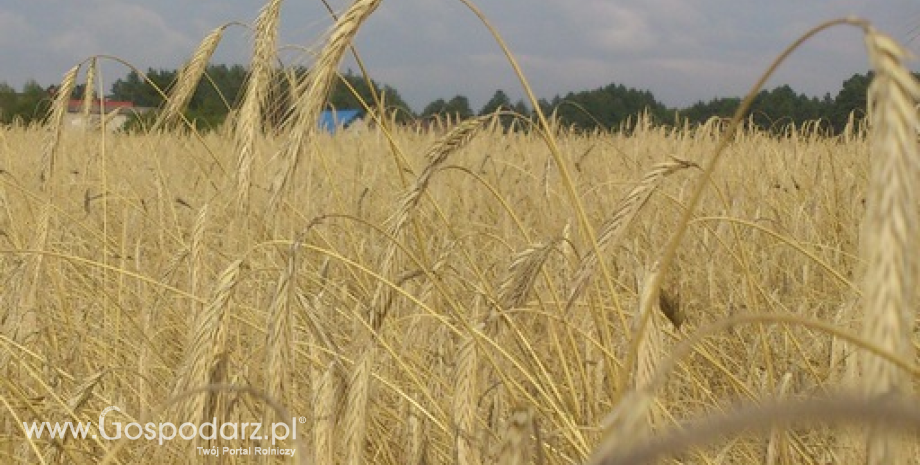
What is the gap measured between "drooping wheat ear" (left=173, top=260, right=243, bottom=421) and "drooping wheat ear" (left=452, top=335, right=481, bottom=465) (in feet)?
1.00

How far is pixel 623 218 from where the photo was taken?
54.7 inches

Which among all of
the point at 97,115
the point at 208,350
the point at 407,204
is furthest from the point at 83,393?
the point at 97,115

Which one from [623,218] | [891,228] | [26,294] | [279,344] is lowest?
[26,294]

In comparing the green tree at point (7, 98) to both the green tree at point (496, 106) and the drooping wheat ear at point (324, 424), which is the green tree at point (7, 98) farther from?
the drooping wheat ear at point (324, 424)

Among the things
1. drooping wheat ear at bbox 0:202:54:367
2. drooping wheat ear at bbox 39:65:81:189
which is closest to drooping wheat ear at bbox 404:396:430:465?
drooping wheat ear at bbox 0:202:54:367

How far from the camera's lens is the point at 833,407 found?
412 millimetres

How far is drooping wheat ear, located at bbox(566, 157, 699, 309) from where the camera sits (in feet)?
4.49

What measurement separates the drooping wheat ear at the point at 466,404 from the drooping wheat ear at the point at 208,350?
305 millimetres

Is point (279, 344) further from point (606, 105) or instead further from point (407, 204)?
point (606, 105)

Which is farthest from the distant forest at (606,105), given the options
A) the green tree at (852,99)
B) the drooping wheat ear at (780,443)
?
the drooping wheat ear at (780,443)

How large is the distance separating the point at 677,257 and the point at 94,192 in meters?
2.96

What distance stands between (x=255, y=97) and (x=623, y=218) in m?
0.80

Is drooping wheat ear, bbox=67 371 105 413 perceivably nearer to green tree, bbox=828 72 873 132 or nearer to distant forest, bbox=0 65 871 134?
distant forest, bbox=0 65 871 134

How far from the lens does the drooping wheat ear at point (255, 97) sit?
1689 millimetres
